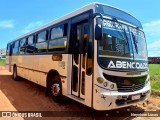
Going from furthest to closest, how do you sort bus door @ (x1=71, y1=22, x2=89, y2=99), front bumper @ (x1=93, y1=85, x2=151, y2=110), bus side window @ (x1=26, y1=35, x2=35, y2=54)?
bus side window @ (x1=26, y1=35, x2=35, y2=54)
bus door @ (x1=71, y1=22, x2=89, y2=99)
front bumper @ (x1=93, y1=85, x2=151, y2=110)

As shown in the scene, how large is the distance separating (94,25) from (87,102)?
210 centimetres

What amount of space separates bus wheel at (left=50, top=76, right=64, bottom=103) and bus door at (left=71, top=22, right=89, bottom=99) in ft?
3.01

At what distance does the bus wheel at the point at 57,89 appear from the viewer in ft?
25.6

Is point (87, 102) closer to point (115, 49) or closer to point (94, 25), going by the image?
point (115, 49)

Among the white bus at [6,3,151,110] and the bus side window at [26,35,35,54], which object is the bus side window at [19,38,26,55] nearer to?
the bus side window at [26,35,35,54]

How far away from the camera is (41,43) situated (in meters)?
9.74

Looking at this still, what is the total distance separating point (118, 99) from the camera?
231 inches

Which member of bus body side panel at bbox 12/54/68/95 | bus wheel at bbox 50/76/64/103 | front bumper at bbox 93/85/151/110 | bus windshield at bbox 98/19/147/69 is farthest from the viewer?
bus wheel at bbox 50/76/64/103

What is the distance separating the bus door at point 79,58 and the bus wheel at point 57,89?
0.92 meters

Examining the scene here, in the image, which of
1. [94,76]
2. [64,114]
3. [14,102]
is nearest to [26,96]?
[14,102]

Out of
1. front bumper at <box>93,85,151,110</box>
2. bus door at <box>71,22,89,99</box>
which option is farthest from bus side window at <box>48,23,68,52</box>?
front bumper at <box>93,85,151,110</box>

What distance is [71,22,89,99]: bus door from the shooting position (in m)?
6.49

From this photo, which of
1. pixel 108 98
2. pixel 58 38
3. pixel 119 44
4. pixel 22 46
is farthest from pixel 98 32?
pixel 22 46

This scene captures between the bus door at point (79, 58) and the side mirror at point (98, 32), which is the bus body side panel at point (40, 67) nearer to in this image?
the bus door at point (79, 58)
